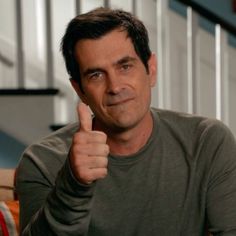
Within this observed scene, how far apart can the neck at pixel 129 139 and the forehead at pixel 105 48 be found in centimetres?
16

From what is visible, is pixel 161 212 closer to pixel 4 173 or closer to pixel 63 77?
pixel 4 173

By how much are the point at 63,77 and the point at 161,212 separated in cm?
186

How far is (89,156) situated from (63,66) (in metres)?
2.17

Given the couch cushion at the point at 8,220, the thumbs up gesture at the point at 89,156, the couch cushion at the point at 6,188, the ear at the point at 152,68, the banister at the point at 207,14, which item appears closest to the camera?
the thumbs up gesture at the point at 89,156

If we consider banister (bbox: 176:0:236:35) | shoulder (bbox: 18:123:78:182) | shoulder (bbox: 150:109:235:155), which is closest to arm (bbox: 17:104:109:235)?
shoulder (bbox: 18:123:78:182)

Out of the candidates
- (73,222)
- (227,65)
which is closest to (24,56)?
(227,65)

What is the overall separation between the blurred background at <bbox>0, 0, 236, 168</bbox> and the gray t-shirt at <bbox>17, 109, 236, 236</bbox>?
4.95 feet

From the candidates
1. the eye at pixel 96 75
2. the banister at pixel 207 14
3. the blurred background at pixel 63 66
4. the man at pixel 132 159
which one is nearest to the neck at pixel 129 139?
the man at pixel 132 159

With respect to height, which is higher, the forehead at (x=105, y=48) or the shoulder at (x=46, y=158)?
the forehead at (x=105, y=48)

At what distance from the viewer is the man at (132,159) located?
145 centimetres

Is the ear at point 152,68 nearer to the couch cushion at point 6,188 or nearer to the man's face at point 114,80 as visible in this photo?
the man's face at point 114,80

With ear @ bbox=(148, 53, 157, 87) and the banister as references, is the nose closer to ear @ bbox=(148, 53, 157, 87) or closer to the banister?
ear @ bbox=(148, 53, 157, 87)

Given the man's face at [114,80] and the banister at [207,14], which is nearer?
the man's face at [114,80]

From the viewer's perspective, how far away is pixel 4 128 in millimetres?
3012
